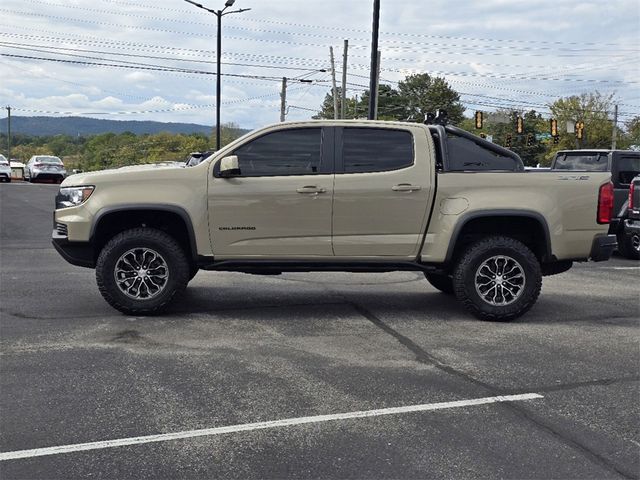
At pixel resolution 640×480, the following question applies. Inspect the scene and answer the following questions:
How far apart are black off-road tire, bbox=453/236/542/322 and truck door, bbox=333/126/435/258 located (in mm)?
550

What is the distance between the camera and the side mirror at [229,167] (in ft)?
21.0

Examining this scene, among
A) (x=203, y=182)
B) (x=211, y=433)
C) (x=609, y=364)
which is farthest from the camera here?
(x=203, y=182)

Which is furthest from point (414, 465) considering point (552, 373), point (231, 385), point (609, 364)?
point (609, 364)

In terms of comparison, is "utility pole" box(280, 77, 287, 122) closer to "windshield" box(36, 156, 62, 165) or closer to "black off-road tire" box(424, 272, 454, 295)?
"windshield" box(36, 156, 62, 165)

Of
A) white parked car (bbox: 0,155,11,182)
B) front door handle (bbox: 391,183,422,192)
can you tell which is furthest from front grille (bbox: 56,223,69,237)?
white parked car (bbox: 0,155,11,182)

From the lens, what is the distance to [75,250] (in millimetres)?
6688

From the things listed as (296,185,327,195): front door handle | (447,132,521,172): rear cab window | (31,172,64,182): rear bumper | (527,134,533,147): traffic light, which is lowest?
(31,172,64,182): rear bumper

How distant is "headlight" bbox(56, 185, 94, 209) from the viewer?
6.61 meters

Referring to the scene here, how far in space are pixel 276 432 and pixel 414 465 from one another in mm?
842

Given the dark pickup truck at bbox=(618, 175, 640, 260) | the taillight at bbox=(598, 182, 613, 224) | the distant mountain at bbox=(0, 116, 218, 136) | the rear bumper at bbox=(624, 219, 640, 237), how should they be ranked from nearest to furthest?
1. the taillight at bbox=(598, 182, 613, 224)
2. the dark pickup truck at bbox=(618, 175, 640, 260)
3. the rear bumper at bbox=(624, 219, 640, 237)
4. the distant mountain at bbox=(0, 116, 218, 136)

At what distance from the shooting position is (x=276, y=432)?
12.7 feet

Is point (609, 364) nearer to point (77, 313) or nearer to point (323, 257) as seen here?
point (323, 257)

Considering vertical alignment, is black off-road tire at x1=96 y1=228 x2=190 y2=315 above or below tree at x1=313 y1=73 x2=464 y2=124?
below

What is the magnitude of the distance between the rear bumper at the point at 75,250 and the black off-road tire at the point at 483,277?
3648 mm
